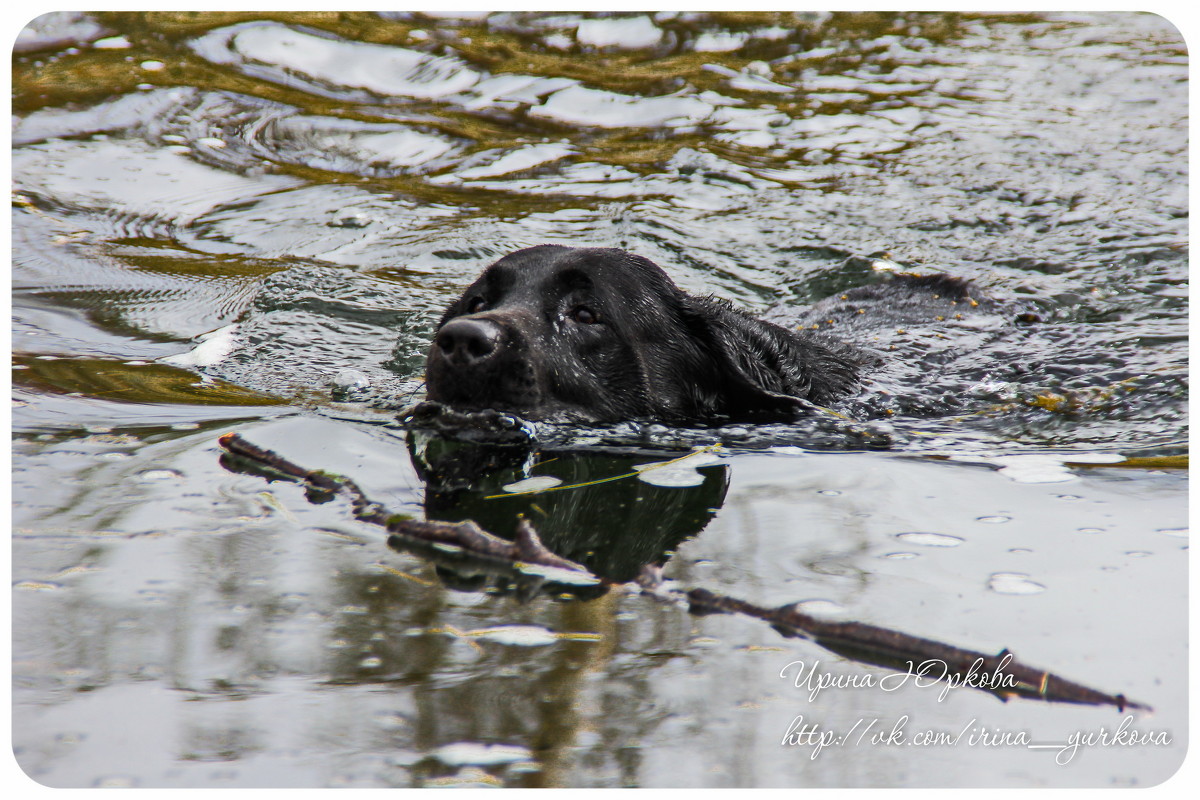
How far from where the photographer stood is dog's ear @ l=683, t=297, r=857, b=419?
502 centimetres

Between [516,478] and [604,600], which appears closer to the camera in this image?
[604,600]

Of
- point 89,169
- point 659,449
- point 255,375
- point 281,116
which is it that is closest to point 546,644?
point 659,449

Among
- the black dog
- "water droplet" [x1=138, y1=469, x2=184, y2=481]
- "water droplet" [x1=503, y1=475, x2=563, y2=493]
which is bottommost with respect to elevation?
"water droplet" [x1=138, y1=469, x2=184, y2=481]

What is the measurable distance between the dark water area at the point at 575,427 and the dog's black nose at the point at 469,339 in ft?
1.33

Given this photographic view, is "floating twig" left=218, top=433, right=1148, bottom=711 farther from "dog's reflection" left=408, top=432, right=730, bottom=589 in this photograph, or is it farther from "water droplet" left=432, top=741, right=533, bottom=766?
"water droplet" left=432, top=741, right=533, bottom=766

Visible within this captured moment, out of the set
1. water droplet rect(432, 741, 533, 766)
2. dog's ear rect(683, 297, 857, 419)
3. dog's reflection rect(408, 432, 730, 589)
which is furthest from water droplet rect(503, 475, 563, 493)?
water droplet rect(432, 741, 533, 766)

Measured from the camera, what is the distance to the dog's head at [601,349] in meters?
4.36

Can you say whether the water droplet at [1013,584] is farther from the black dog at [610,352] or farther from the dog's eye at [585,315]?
the dog's eye at [585,315]

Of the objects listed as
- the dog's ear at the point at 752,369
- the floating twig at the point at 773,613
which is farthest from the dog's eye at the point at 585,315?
the floating twig at the point at 773,613

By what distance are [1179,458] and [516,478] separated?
292cm

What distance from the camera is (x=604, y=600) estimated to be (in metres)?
2.74

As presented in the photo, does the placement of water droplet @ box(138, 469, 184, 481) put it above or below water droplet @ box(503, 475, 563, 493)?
below

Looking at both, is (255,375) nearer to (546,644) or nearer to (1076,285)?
(546,644)

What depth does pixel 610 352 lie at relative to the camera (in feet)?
16.1
